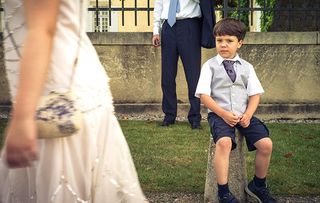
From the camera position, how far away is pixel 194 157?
243 inches

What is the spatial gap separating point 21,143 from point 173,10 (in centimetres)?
592

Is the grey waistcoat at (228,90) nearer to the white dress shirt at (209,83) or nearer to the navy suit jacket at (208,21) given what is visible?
the white dress shirt at (209,83)

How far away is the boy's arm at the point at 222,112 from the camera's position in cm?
459

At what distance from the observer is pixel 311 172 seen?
559 centimetres

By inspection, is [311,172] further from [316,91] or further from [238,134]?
[316,91]

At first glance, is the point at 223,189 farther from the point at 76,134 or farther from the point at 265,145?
the point at 76,134

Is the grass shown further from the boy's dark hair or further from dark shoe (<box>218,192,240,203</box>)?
the boy's dark hair

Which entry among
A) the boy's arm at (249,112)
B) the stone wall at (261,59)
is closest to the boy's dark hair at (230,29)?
the boy's arm at (249,112)

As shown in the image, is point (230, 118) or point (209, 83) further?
point (209, 83)

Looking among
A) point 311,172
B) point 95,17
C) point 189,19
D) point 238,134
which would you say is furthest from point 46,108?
point 95,17

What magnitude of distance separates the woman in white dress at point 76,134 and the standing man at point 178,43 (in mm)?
5476

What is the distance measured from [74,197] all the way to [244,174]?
109 inches

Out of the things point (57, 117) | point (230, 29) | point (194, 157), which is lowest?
point (194, 157)

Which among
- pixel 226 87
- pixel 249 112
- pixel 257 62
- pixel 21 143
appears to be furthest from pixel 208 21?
pixel 21 143
